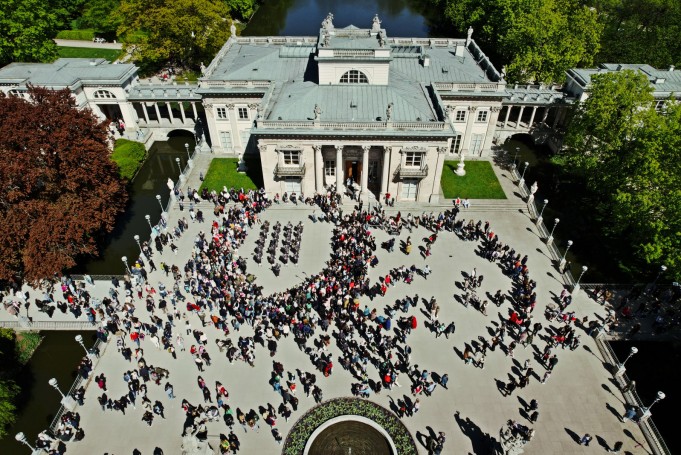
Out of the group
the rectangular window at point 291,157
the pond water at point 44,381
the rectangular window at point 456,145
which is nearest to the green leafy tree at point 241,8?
the rectangular window at point 456,145

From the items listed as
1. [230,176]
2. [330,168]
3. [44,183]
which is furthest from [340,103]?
[44,183]

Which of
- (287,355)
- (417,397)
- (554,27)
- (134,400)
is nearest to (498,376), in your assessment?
(417,397)

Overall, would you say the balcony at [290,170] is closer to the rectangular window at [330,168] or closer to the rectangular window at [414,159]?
the rectangular window at [330,168]

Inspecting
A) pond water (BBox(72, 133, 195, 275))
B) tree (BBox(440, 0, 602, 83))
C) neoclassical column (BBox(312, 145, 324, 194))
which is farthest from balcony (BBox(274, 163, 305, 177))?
tree (BBox(440, 0, 602, 83))

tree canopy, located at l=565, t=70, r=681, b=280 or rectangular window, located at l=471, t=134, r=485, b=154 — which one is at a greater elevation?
tree canopy, located at l=565, t=70, r=681, b=280

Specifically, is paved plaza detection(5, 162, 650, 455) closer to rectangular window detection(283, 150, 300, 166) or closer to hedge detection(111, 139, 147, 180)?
rectangular window detection(283, 150, 300, 166)

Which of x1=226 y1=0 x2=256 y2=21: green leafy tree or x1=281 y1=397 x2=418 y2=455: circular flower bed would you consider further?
x1=226 y1=0 x2=256 y2=21: green leafy tree
